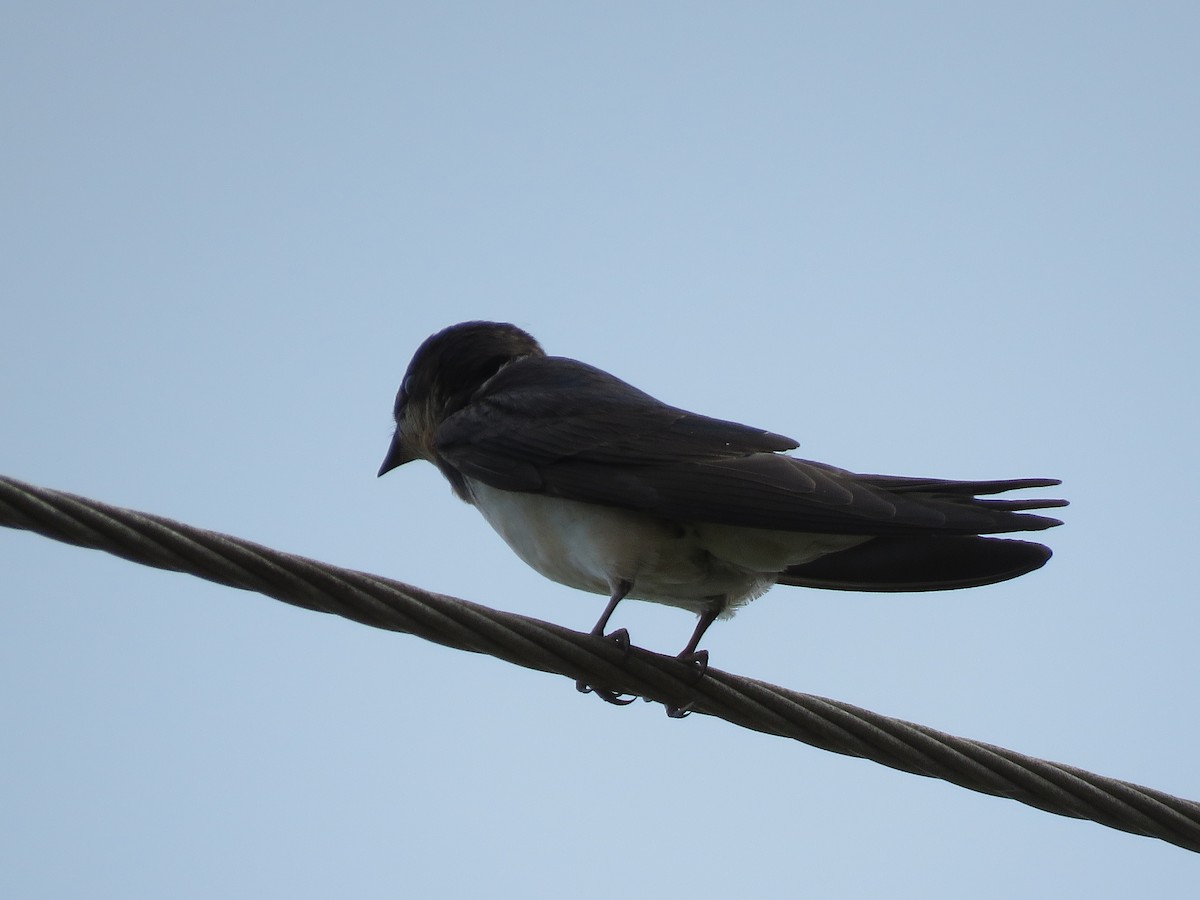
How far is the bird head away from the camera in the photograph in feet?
18.9

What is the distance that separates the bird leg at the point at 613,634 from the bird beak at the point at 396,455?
6.72 ft

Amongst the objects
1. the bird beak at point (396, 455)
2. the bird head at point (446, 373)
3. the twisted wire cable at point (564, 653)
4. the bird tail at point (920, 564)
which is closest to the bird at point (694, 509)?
the bird tail at point (920, 564)

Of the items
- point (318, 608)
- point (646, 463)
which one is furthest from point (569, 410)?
point (318, 608)

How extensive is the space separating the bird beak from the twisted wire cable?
2871 millimetres

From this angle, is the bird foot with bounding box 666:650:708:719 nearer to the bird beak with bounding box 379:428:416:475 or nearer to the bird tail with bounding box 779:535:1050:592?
the bird tail with bounding box 779:535:1050:592

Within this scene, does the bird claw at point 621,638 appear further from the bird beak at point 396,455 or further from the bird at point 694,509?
the bird beak at point 396,455

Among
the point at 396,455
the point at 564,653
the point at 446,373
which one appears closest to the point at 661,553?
the point at 564,653

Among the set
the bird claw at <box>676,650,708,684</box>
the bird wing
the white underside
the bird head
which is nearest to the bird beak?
the bird head

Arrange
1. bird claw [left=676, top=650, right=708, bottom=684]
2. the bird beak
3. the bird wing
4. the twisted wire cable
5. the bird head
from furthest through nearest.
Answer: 1. the bird beak
2. the bird head
3. the bird wing
4. bird claw [left=676, top=650, right=708, bottom=684]
5. the twisted wire cable

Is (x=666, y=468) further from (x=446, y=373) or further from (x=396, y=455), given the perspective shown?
(x=396, y=455)

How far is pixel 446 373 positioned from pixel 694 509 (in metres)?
2.01

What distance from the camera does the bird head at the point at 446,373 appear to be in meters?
5.77

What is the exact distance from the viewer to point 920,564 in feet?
14.0

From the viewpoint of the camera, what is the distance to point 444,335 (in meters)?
5.91
